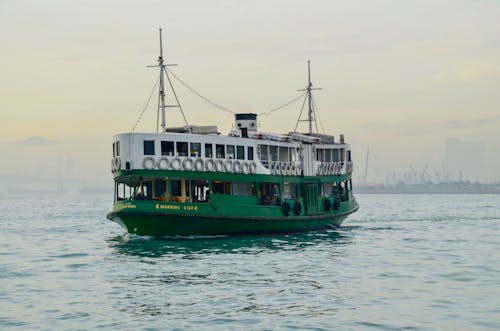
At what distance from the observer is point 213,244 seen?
36.1 metres

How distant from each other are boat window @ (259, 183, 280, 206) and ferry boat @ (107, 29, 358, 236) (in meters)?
0.06

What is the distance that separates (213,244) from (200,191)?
476cm

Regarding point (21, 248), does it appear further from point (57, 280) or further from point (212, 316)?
point (212, 316)

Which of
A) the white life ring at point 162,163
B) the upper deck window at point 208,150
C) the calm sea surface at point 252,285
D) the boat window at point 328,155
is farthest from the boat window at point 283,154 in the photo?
the white life ring at point 162,163

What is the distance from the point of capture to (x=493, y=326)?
17656 millimetres

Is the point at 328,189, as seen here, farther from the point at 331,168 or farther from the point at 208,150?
the point at 208,150

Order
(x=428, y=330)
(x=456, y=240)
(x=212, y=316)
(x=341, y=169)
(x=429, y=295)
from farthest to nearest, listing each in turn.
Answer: (x=341, y=169)
(x=456, y=240)
(x=429, y=295)
(x=212, y=316)
(x=428, y=330)

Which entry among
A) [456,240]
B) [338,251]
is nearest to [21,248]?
[338,251]

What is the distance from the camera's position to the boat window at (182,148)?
3775cm

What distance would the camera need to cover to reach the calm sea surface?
18.4 m

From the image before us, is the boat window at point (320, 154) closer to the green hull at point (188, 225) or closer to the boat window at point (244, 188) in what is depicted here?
the green hull at point (188, 225)

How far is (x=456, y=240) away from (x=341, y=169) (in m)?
10.7

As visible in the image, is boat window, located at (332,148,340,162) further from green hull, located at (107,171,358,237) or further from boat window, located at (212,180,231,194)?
boat window, located at (212,180,231,194)

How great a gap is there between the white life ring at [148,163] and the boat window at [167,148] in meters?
0.86
